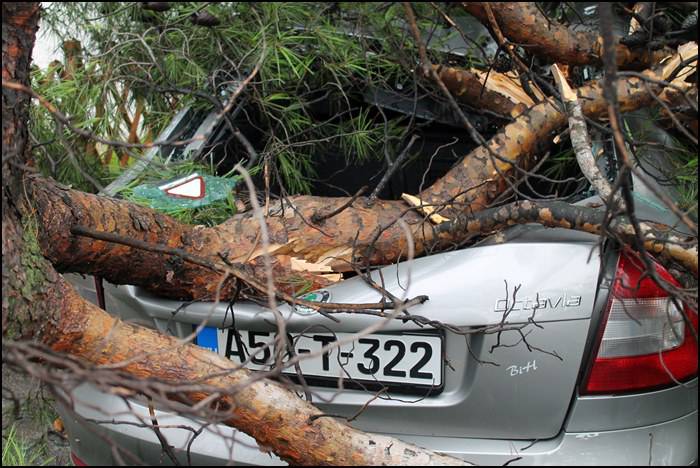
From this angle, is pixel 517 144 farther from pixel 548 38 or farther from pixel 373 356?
pixel 373 356

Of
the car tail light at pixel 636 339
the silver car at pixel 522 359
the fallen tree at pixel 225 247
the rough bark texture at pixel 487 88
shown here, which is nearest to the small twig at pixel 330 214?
the fallen tree at pixel 225 247

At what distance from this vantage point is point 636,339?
1.79 m

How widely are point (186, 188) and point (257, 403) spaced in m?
0.79

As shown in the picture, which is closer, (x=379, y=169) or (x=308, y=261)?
(x=308, y=261)

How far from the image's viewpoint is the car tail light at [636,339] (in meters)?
1.76

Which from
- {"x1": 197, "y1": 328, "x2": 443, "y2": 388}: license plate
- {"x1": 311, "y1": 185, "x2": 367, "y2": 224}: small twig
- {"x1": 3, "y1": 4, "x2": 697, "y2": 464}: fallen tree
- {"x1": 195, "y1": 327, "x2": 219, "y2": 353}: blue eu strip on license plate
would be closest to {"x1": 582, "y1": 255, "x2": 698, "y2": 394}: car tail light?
{"x1": 3, "y1": 4, "x2": 697, "y2": 464}: fallen tree

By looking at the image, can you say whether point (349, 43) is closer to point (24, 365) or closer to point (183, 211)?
point (183, 211)

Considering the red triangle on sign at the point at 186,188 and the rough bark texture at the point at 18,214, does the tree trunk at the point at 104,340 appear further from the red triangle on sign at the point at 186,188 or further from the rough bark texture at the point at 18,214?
the red triangle on sign at the point at 186,188

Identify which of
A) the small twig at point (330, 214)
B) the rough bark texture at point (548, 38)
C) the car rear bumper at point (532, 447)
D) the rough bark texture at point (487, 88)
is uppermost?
the rough bark texture at point (548, 38)

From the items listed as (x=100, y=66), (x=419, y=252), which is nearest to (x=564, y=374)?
(x=419, y=252)

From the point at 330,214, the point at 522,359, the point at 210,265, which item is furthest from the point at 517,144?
the point at 210,265

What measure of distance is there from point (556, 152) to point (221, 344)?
1.37 m

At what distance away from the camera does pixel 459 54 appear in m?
2.75

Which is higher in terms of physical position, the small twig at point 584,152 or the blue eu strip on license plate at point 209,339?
the small twig at point 584,152
